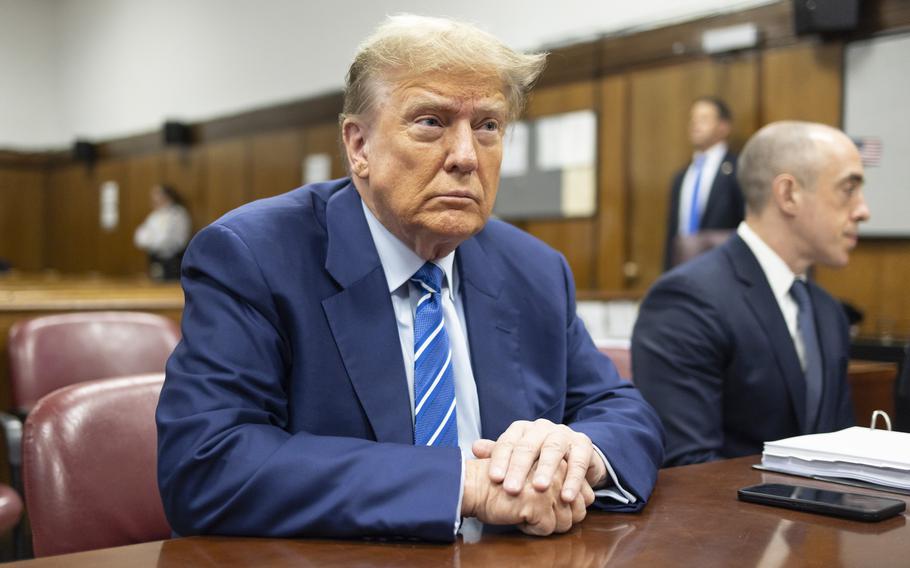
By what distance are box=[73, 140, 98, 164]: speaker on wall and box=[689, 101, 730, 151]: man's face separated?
33.9ft

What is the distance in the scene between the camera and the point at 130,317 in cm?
330

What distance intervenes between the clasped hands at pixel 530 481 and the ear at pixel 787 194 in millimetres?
1591

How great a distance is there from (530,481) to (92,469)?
2.70 ft

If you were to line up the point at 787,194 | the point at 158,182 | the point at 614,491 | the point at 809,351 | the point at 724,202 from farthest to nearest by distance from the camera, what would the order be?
the point at 158,182, the point at 724,202, the point at 787,194, the point at 809,351, the point at 614,491

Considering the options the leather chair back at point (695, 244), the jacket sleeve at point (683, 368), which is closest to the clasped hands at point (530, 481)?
the jacket sleeve at point (683, 368)

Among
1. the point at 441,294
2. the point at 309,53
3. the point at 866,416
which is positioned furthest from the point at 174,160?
the point at 441,294

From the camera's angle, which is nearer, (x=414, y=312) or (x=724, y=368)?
(x=414, y=312)

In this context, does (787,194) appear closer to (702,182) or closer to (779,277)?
(779,277)

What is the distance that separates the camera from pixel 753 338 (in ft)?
8.09

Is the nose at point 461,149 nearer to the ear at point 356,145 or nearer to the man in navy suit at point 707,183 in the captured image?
the ear at point 356,145

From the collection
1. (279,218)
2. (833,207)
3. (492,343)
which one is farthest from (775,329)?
(279,218)

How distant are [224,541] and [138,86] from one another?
A: 43.3 ft

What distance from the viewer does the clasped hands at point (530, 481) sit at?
→ 1260mm

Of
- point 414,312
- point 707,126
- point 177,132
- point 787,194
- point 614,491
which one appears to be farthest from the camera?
point 177,132
